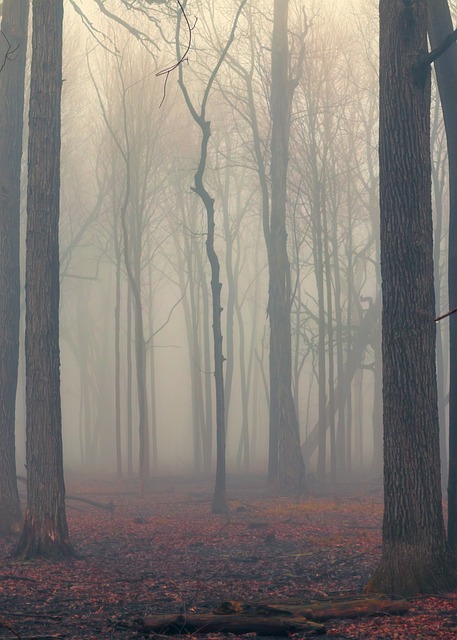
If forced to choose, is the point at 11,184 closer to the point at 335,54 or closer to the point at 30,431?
the point at 30,431

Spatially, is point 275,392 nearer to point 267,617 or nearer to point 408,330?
point 408,330

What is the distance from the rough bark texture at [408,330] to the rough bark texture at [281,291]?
1123cm

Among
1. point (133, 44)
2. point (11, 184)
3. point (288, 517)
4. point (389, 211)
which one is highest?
point (133, 44)

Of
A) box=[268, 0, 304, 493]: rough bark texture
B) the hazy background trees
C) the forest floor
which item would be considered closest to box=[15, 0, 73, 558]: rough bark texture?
the forest floor

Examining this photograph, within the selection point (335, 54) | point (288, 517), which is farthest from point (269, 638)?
point (335, 54)

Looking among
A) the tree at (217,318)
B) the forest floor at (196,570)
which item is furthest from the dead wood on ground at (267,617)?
the tree at (217,318)

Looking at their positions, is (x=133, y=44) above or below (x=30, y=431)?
above

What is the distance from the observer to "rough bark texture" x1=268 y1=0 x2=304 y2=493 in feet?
61.6

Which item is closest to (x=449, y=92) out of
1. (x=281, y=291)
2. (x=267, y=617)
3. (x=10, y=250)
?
(x=267, y=617)

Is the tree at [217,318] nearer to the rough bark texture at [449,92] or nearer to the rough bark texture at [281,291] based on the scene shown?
the rough bark texture at [281,291]

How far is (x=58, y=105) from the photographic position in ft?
34.7

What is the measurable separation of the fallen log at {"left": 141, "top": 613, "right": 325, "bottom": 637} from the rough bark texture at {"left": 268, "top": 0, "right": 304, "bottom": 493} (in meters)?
12.5

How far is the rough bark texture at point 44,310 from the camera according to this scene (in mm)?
9977

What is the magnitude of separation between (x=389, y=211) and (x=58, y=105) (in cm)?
513
